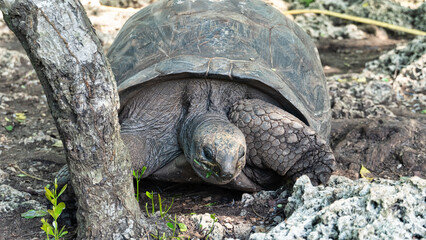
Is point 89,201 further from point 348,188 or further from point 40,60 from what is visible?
point 348,188

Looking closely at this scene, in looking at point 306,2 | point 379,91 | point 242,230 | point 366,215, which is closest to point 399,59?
point 379,91

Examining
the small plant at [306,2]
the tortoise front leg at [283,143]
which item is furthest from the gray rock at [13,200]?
the small plant at [306,2]

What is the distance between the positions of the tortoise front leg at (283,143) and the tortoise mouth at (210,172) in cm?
43

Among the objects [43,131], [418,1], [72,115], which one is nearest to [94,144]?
[72,115]

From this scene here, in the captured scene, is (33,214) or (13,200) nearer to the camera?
(33,214)

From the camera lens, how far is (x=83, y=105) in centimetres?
203

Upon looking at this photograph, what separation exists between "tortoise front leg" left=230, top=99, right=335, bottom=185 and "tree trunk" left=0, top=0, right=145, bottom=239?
1.07 m

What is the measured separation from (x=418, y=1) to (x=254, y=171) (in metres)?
6.40

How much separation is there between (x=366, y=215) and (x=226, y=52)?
64.6 inches

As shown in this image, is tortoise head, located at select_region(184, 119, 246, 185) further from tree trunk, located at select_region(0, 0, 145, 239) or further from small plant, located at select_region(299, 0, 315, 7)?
small plant, located at select_region(299, 0, 315, 7)

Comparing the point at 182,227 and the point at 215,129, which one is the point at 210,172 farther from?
the point at 182,227

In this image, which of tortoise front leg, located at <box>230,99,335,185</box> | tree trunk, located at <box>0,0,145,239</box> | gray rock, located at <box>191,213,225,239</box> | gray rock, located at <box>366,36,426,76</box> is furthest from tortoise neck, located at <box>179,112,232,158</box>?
gray rock, located at <box>366,36,426,76</box>

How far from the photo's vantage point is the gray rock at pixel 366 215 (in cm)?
197

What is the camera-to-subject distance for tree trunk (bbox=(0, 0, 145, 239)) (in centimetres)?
188
